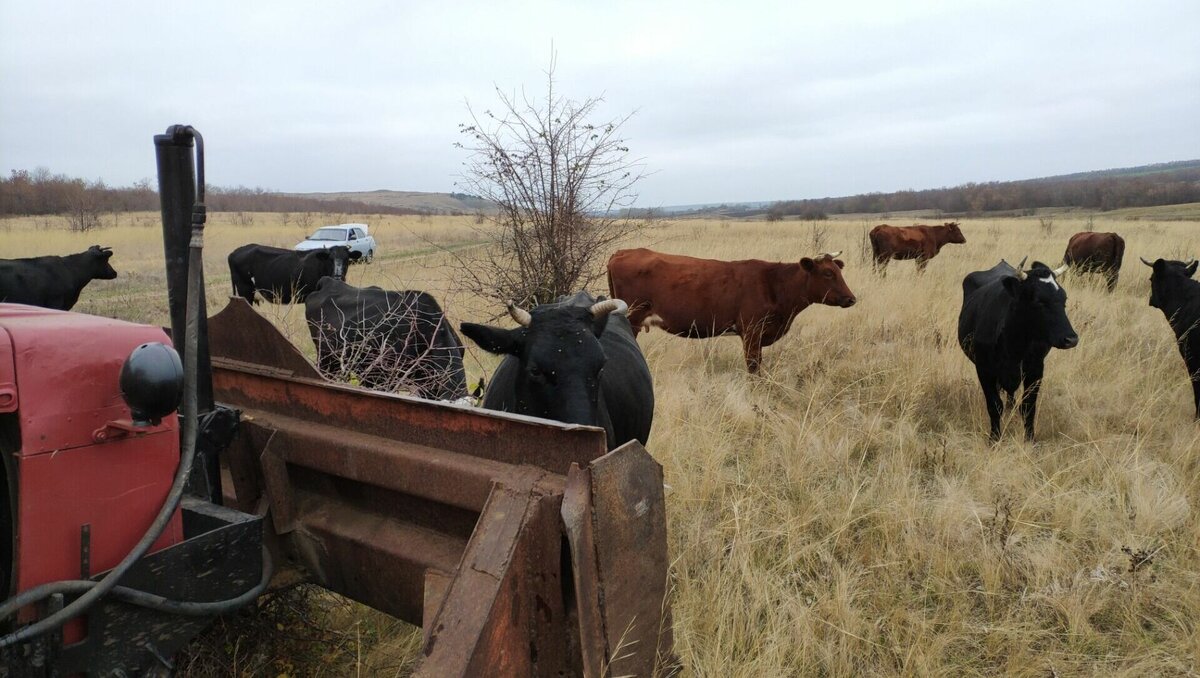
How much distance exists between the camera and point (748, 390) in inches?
291

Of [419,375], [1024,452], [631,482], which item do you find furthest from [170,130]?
[1024,452]

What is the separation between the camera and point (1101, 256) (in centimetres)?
1400

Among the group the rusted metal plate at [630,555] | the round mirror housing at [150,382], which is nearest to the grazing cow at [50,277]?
the round mirror housing at [150,382]

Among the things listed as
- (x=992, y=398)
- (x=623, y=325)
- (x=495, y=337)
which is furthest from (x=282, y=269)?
(x=992, y=398)

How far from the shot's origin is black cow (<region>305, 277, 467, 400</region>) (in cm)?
484

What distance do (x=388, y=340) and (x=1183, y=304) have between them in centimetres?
703

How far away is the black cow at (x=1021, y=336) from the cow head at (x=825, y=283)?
1.99 metres

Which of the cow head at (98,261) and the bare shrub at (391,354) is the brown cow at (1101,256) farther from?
the cow head at (98,261)

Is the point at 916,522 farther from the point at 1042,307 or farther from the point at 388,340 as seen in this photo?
the point at 388,340

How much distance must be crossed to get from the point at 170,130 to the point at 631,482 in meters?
1.53

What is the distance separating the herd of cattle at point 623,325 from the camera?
12.0 ft

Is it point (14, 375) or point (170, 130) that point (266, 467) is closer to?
point (14, 375)

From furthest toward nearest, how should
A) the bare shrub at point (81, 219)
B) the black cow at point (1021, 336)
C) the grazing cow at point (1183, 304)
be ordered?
1. the bare shrub at point (81, 219)
2. the grazing cow at point (1183, 304)
3. the black cow at point (1021, 336)

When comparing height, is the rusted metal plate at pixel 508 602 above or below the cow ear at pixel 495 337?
below
